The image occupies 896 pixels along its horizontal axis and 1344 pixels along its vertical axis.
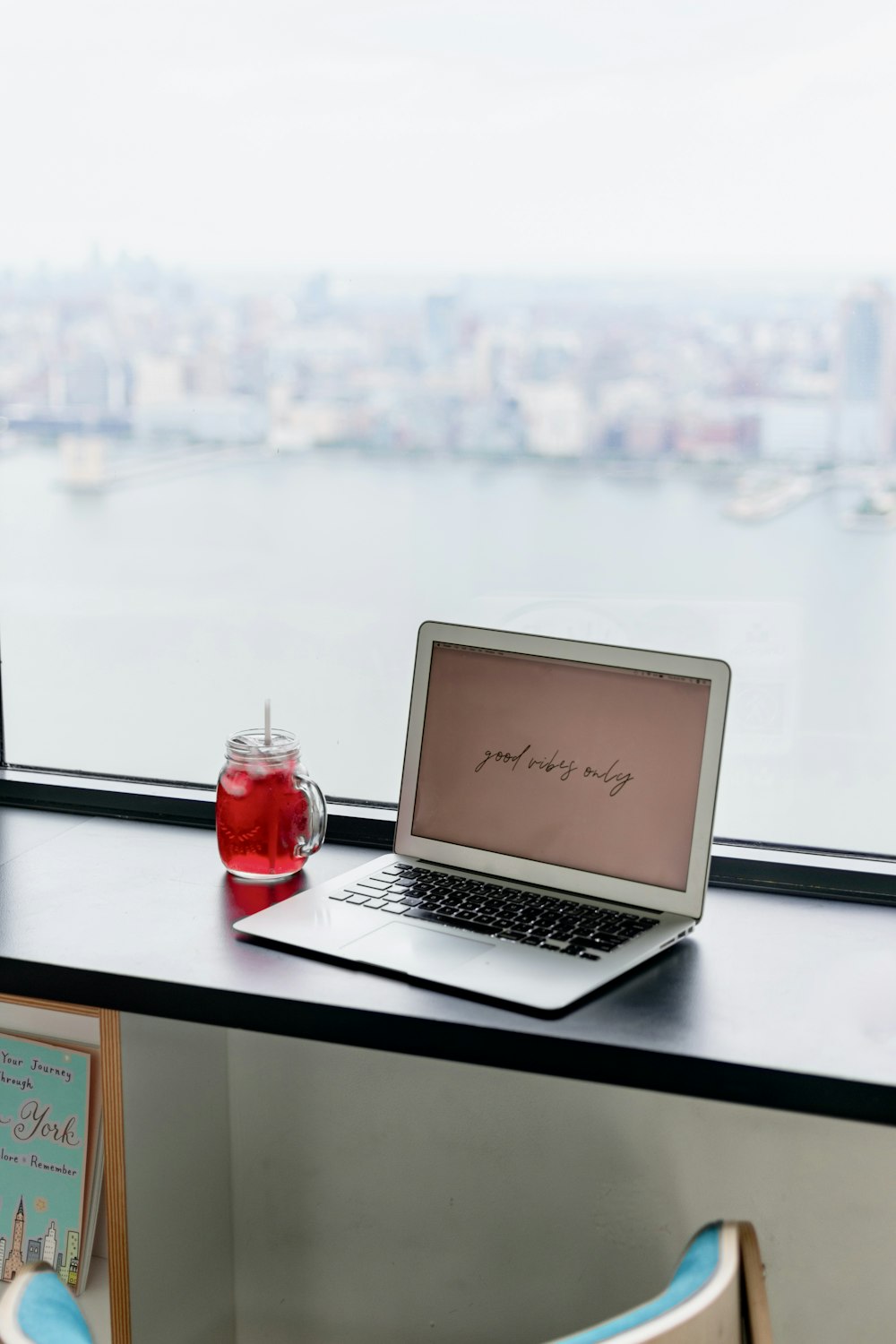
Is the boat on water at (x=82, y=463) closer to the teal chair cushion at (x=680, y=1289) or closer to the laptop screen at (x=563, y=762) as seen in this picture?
the laptop screen at (x=563, y=762)

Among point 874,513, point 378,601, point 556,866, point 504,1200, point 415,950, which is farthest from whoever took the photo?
point 378,601

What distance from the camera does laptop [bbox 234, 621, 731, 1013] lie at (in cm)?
112

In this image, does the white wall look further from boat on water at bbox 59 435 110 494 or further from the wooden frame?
boat on water at bbox 59 435 110 494

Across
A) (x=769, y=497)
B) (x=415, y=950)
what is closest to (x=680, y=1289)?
(x=415, y=950)

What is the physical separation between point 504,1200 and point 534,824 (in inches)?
18.7

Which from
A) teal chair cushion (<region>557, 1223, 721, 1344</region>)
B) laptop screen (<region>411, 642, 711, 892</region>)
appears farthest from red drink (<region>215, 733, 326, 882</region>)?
teal chair cushion (<region>557, 1223, 721, 1344</region>)

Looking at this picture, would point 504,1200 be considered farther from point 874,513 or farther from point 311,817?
point 874,513

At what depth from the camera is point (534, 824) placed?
124 cm

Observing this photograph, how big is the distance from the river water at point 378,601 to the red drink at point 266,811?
235mm

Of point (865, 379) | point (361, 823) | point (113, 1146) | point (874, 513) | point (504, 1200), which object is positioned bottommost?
point (504, 1200)

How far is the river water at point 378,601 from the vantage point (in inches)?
62.9

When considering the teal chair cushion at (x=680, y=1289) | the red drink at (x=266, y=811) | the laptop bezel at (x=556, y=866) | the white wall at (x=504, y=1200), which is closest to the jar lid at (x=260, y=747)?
the red drink at (x=266, y=811)

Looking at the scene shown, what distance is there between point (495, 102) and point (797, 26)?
35cm

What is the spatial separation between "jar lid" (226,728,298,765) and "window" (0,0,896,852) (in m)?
0.24
